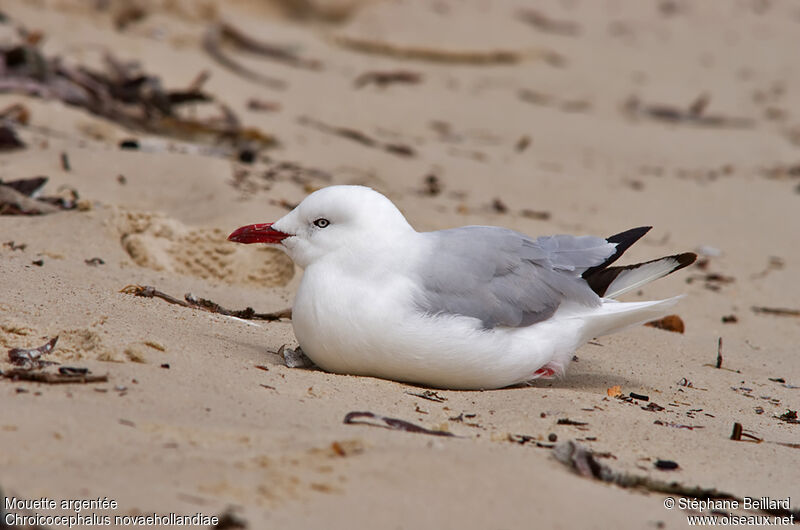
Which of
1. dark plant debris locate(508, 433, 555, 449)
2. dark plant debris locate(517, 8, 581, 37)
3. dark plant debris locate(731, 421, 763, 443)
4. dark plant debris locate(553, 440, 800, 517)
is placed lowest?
dark plant debris locate(508, 433, 555, 449)

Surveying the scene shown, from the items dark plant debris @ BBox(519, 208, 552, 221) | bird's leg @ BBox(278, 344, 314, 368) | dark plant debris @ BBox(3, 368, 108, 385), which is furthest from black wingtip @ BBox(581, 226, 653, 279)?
dark plant debris @ BBox(519, 208, 552, 221)

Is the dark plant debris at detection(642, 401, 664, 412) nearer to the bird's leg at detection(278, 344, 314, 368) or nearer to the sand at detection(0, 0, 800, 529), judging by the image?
the sand at detection(0, 0, 800, 529)

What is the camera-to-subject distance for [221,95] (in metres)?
8.96

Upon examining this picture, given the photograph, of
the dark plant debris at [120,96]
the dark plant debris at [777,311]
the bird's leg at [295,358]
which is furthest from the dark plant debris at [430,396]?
the dark plant debris at [120,96]

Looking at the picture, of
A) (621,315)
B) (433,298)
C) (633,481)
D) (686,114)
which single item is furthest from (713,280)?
(686,114)

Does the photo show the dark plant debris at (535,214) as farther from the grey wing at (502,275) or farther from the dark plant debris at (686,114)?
the dark plant debris at (686,114)

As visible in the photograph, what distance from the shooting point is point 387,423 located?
3150 millimetres

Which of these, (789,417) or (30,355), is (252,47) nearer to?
(30,355)

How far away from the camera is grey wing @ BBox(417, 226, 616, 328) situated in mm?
3840

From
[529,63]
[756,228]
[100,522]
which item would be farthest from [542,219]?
[529,63]

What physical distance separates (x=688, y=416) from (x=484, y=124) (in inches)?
251

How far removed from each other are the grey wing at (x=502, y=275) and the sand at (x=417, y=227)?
1.12ft

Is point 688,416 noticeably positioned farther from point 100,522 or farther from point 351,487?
point 100,522

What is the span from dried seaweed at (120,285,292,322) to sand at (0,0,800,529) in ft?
0.38
